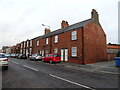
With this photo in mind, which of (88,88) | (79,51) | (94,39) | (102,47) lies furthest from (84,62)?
(88,88)

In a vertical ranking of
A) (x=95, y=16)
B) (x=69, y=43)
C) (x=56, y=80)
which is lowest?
(x=56, y=80)

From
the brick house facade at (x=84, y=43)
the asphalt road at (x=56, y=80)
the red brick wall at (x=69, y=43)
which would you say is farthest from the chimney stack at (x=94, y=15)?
the asphalt road at (x=56, y=80)

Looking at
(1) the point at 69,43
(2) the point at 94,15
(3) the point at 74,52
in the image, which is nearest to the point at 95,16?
(2) the point at 94,15

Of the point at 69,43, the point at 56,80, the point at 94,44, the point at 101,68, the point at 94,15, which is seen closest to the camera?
the point at 56,80

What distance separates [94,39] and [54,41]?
30.3 feet

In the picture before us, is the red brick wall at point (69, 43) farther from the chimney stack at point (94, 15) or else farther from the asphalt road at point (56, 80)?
the asphalt road at point (56, 80)

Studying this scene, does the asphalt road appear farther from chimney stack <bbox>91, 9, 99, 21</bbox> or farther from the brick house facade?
chimney stack <bbox>91, 9, 99, 21</bbox>

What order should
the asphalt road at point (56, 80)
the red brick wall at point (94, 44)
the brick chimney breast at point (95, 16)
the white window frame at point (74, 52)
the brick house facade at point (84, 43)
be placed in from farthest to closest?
the brick chimney breast at point (95, 16)
the white window frame at point (74, 52)
the red brick wall at point (94, 44)
the brick house facade at point (84, 43)
the asphalt road at point (56, 80)

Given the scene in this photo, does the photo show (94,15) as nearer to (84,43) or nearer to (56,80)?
(84,43)

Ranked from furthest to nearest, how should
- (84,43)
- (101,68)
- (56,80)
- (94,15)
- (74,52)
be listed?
(94,15) < (74,52) < (84,43) < (101,68) < (56,80)

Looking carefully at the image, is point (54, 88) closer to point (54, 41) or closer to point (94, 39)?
point (94, 39)

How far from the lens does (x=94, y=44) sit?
1941cm

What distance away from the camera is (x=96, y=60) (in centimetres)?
1922

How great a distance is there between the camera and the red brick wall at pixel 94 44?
17.9 m
